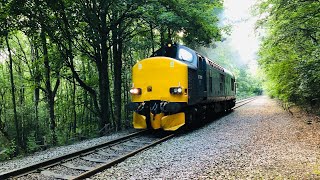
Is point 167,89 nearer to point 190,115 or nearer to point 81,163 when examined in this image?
point 190,115

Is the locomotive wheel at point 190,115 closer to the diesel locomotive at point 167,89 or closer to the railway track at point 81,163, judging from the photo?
the diesel locomotive at point 167,89

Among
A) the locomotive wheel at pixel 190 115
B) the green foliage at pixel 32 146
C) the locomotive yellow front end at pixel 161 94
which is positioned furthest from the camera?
the green foliage at pixel 32 146

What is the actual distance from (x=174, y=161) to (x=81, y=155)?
2360 millimetres

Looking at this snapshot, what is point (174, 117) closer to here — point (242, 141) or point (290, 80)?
point (242, 141)

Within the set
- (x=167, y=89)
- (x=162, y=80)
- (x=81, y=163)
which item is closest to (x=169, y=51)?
(x=162, y=80)

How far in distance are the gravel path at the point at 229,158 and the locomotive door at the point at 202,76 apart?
7.85 ft

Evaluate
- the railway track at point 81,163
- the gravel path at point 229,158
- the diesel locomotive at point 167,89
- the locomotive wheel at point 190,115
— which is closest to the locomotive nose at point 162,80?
the diesel locomotive at point 167,89

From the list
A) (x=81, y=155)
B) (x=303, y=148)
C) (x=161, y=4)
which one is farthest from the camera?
(x=161, y=4)

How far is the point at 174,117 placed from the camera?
414 inches

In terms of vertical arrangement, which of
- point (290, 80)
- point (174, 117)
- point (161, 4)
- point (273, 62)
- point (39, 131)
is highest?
point (161, 4)

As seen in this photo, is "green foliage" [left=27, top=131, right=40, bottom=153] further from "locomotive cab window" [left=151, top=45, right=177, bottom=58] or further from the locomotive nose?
"locomotive cab window" [left=151, top=45, right=177, bottom=58]

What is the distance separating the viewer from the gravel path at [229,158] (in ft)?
18.3

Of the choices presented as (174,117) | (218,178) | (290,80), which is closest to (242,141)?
(174,117)

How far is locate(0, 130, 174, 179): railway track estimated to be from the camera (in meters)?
5.66
